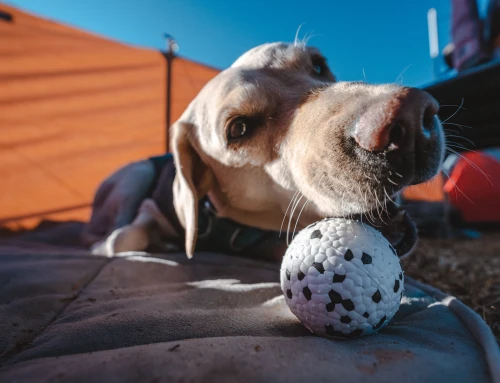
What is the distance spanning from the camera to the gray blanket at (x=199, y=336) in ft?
2.01

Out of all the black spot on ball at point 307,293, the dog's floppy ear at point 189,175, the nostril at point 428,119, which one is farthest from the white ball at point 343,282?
the dog's floppy ear at point 189,175

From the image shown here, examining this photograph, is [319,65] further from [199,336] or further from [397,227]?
[199,336]

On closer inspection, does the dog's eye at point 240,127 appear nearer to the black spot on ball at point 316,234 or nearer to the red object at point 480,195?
→ the black spot on ball at point 316,234

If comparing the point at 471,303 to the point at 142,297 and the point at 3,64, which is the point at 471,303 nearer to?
the point at 142,297

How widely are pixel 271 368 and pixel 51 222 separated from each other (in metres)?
4.02

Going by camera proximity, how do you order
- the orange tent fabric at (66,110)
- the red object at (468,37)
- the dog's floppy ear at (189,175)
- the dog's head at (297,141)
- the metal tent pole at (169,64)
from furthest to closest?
the metal tent pole at (169,64) < the orange tent fabric at (66,110) < the red object at (468,37) < the dog's floppy ear at (189,175) < the dog's head at (297,141)

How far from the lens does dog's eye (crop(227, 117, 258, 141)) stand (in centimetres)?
145

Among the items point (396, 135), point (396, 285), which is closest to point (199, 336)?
point (396, 285)

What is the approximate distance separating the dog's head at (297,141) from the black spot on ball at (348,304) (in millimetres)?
336

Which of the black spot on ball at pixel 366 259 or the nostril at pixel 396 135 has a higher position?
the nostril at pixel 396 135

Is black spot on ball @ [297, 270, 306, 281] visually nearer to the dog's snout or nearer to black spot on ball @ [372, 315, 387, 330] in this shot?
black spot on ball @ [372, 315, 387, 330]

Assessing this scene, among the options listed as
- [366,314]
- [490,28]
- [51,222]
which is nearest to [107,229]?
[51,222]

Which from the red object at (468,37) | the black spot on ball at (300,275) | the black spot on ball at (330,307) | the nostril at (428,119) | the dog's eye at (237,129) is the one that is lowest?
the black spot on ball at (330,307)

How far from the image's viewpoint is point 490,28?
9.59 ft
